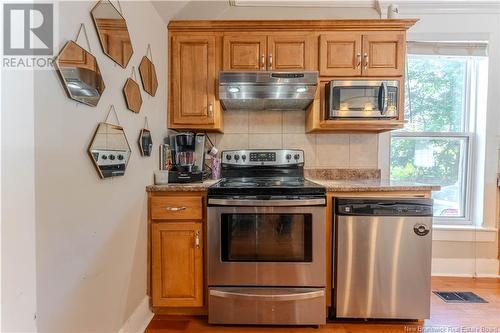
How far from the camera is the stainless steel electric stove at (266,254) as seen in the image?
1.73 metres

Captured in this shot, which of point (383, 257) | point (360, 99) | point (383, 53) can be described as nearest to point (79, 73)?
point (360, 99)

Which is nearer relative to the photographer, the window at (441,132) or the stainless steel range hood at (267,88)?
the stainless steel range hood at (267,88)

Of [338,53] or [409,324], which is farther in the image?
[338,53]

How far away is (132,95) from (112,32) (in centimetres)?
35

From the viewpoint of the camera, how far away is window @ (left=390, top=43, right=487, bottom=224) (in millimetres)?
2586

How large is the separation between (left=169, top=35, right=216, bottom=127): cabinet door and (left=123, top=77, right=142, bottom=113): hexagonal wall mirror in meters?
0.53

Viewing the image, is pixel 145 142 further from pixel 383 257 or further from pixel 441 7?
pixel 441 7

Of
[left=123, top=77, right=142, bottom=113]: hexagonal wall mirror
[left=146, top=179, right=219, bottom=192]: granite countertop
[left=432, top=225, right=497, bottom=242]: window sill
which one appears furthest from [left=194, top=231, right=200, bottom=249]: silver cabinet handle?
[left=432, top=225, right=497, bottom=242]: window sill

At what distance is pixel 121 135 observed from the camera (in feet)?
4.77

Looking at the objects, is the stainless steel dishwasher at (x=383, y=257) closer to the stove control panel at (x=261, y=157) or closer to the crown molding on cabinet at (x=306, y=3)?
the stove control panel at (x=261, y=157)

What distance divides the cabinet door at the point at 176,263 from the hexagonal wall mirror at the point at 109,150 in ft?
1.89

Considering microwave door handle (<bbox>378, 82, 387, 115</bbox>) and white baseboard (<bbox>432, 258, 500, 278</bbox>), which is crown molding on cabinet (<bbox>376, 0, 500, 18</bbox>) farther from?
white baseboard (<bbox>432, 258, 500, 278</bbox>)

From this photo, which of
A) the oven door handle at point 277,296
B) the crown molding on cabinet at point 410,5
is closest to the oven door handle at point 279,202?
the oven door handle at point 277,296

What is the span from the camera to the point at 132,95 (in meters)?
1.59
